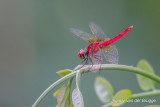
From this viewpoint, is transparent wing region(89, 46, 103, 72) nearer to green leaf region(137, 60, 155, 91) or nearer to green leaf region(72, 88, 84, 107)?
green leaf region(137, 60, 155, 91)

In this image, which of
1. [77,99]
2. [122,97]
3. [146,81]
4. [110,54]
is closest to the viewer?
[77,99]

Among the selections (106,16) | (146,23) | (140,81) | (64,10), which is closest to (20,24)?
(64,10)

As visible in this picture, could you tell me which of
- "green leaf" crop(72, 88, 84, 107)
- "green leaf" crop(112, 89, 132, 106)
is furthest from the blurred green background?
"green leaf" crop(72, 88, 84, 107)

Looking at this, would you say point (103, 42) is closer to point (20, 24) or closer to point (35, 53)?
point (35, 53)

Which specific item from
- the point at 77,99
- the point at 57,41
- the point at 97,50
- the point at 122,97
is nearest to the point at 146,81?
the point at 122,97

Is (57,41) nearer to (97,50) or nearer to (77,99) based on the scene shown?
(97,50)

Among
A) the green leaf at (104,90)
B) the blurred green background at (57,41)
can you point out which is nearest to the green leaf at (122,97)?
the green leaf at (104,90)
